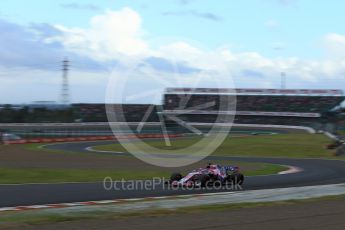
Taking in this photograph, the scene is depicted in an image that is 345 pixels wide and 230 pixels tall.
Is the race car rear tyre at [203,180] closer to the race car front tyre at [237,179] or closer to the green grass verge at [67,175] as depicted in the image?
the race car front tyre at [237,179]

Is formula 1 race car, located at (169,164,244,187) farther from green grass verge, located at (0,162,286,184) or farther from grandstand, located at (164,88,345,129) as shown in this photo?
grandstand, located at (164,88,345,129)

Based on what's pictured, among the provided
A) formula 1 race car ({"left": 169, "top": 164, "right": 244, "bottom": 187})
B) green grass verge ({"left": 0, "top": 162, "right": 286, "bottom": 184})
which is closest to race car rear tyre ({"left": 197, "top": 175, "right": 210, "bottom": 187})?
formula 1 race car ({"left": 169, "top": 164, "right": 244, "bottom": 187})

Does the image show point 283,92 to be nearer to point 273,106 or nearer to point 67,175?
point 273,106

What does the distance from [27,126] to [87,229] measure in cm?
8018

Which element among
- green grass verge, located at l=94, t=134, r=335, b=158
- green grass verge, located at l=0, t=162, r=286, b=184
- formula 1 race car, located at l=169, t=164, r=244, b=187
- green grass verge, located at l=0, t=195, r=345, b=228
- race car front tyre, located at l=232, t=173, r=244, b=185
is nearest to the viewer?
green grass verge, located at l=0, t=195, r=345, b=228

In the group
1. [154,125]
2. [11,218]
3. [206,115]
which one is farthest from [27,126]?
[11,218]

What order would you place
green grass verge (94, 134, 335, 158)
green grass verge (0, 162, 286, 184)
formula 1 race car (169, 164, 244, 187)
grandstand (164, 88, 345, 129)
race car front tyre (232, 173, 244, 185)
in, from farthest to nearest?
1. grandstand (164, 88, 345, 129)
2. green grass verge (94, 134, 335, 158)
3. green grass verge (0, 162, 286, 184)
4. race car front tyre (232, 173, 244, 185)
5. formula 1 race car (169, 164, 244, 187)

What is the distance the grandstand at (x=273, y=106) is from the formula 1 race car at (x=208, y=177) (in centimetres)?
7015

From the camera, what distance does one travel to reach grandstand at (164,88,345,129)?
303ft

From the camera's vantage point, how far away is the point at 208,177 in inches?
685

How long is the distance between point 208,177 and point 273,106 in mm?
83185

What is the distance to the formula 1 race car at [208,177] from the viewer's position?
675 inches

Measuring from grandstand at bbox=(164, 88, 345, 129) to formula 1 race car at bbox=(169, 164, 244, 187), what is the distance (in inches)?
2762

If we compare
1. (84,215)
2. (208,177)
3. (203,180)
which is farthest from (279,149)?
(84,215)
